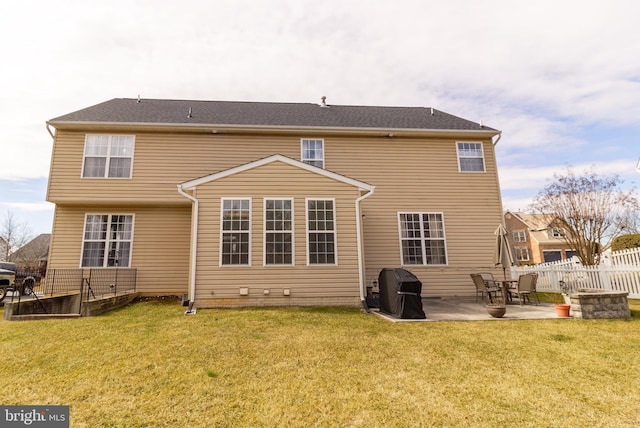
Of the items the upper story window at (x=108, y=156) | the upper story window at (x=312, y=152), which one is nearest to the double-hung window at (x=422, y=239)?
the upper story window at (x=312, y=152)

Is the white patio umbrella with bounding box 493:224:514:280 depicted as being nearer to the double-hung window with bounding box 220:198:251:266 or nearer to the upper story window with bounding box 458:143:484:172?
the upper story window with bounding box 458:143:484:172

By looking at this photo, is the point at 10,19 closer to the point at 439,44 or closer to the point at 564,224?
the point at 439,44

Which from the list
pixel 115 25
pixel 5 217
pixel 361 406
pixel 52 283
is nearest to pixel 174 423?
pixel 361 406

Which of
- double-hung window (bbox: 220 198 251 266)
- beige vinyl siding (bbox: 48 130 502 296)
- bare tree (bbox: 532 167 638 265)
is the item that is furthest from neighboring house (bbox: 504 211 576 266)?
double-hung window (bbox: 220 198 251 266)

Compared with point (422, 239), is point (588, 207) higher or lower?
higher

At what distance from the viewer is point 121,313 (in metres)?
8.71

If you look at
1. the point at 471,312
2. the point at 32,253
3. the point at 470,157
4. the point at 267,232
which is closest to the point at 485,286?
the point at 471,312

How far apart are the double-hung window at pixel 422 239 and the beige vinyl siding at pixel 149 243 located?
8985mm

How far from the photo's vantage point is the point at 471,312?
28.6ft

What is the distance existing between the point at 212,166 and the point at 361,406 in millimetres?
11165

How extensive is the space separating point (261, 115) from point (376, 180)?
6.26 m

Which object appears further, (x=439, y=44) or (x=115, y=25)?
(x=439, y=44)

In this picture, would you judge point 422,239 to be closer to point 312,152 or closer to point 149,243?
point 312,152

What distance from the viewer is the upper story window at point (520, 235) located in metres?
39.9
